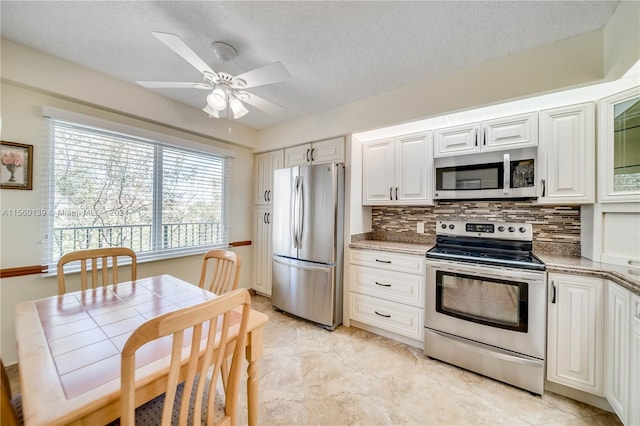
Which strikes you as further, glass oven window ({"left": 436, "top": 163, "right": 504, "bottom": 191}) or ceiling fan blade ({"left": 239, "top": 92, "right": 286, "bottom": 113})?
glass oven window ({"left": 436, "top": 163, "right": 504, "bottom": 191})

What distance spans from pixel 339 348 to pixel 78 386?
6.46 feet

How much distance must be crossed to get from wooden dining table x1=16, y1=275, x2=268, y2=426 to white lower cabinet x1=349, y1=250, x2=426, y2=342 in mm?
1585

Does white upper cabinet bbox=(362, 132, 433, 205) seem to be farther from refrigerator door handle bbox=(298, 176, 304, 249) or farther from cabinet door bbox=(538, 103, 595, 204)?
cabinet door bbox=(538, 103, 595, 204)

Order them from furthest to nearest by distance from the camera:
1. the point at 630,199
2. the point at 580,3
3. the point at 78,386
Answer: the point at 630,199, the point at 580,3, the point at 78,386

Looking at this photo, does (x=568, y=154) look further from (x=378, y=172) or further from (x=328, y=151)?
(x=328, y=151)

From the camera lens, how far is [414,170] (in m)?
2.61

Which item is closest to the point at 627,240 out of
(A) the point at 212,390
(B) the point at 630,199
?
(B) the point at 630,199

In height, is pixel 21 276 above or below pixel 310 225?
A: below

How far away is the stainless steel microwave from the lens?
6.86ft

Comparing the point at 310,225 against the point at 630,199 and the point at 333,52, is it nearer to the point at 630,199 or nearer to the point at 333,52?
the point at 333,52

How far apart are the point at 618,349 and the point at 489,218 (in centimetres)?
127

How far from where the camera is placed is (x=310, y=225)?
279cm

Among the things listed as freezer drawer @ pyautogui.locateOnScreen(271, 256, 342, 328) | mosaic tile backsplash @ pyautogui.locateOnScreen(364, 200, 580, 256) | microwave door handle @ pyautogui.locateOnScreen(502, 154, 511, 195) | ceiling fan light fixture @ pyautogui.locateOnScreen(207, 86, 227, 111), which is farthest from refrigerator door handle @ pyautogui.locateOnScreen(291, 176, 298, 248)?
microwave door handle @ pyautogui.locateOnScreen(502, 154, 511, 195)

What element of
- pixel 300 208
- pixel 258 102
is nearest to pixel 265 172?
pixel 300 208
